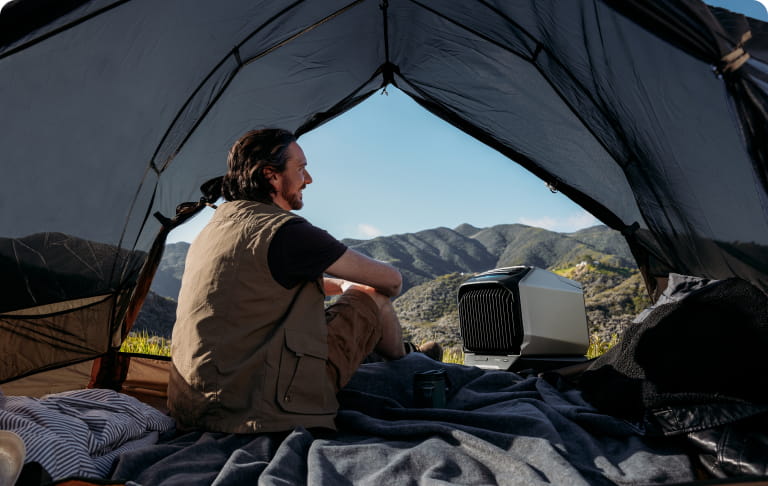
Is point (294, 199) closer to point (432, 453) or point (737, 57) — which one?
point (432, 453)

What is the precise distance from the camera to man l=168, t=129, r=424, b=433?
1.31 metres

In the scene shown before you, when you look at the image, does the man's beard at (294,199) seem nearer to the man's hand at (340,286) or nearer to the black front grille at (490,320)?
the man's hand at (340,286)

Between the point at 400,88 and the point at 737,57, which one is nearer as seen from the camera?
the point at 737,57

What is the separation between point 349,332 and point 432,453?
0.55 metres

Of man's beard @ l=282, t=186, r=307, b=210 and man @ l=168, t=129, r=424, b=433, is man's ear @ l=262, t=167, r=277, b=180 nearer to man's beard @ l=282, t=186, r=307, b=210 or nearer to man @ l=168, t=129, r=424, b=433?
man's beard @ l=282, t=186, r=307, b=210

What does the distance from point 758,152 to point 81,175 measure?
80.6 inches

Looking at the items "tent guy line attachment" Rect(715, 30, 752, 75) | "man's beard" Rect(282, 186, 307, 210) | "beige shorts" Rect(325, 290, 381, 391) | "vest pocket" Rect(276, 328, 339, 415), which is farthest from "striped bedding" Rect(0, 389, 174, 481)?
"tent guy line attachment" Rect(715, 30, 752, 75)

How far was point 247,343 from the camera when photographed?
1349 millimetres

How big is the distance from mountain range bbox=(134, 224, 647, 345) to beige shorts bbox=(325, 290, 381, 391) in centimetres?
17

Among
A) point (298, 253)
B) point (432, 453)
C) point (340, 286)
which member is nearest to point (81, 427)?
point (298, 253)

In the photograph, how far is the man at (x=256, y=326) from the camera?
1.31 m

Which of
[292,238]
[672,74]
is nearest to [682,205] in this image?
[672,74]

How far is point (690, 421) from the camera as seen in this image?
1.24 metres

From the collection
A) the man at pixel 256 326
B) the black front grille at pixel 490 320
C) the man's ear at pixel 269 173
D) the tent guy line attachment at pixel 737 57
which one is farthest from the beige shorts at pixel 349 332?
the tent guy line attachment at pixel 737 57
